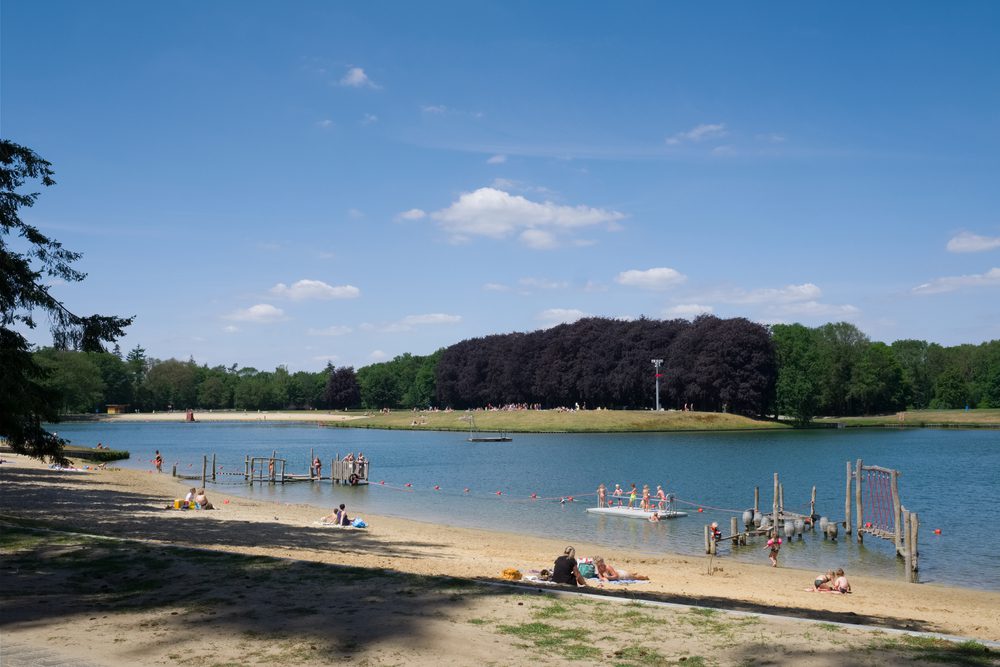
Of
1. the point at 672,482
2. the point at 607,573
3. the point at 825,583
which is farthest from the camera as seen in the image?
the point at 672,482

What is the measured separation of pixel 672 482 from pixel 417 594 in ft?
134

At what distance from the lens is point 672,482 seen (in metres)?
51.3

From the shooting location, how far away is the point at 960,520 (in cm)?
3494

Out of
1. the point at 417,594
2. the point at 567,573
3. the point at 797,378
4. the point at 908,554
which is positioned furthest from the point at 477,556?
the point at 797,378

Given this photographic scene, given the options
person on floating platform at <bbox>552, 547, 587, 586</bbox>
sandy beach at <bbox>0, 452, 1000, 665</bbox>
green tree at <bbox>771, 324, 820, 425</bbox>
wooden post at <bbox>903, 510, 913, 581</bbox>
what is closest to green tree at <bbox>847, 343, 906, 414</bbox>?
green tree at <bbox>771, 324, 820, 425</bbox>

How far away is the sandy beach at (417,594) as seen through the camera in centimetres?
999

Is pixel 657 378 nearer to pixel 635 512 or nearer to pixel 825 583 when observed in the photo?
pixel 635 512

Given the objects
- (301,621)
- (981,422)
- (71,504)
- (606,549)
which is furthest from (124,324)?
(981,422)

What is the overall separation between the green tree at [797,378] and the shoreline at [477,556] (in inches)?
3721

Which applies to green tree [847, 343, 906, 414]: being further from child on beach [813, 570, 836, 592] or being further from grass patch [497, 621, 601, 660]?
grass patch [497, 621, 601, 660]

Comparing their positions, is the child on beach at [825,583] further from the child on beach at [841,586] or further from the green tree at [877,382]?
the green tree at [877,382]

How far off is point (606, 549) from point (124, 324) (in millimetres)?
17833

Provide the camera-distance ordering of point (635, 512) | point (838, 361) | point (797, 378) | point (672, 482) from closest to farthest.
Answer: point (635, 512)
point (672, 482)
point (797, 378)
point (838, 361)

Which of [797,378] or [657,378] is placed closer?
[657,378]
